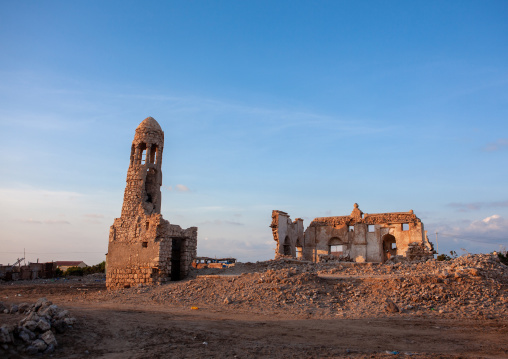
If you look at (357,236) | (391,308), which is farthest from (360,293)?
(357,236)

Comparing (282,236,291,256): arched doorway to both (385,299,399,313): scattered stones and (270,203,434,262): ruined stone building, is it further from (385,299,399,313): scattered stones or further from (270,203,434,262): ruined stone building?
(385,299,399,313): scattered stones

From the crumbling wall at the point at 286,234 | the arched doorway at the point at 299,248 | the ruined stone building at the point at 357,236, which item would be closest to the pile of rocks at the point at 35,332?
the crumbling wall at the point at 286,234

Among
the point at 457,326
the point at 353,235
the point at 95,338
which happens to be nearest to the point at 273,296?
the point at 457,326

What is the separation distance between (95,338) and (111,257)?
11.8 metres

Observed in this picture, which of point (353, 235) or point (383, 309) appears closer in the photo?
point (383, 309)

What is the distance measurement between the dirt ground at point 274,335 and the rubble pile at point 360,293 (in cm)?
51

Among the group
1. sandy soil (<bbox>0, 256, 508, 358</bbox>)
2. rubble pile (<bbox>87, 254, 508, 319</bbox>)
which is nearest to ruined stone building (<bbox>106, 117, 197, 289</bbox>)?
rubble pile (<bbox>87, 254, 508, 319</bbox>)

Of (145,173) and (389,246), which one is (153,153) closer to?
(145,173)

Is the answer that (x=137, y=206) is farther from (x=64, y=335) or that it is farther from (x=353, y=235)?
(x=353, y=235)

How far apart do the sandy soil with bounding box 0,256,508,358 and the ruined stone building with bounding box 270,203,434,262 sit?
15.7m

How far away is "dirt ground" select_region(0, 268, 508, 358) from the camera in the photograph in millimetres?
6793

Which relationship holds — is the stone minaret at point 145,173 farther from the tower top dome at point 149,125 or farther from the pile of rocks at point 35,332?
the pile of rocks at point 35,332

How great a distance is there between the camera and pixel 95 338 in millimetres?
7758

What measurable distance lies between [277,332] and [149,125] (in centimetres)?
1520
